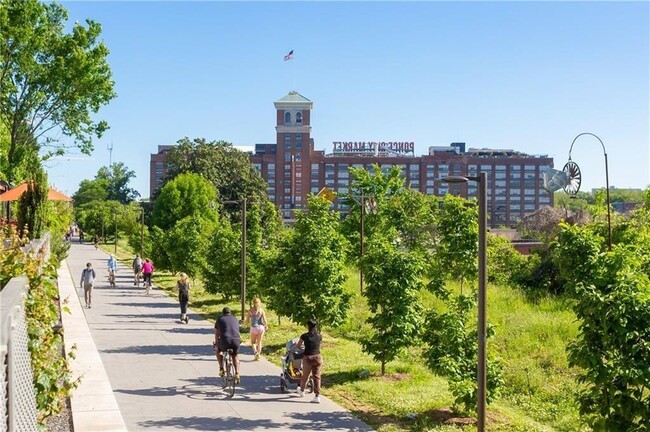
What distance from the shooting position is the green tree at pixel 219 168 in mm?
74688

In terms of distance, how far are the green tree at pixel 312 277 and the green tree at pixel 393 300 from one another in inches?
104

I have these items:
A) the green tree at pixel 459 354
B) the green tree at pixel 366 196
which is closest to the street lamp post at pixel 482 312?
the green tree at pixel 459 354

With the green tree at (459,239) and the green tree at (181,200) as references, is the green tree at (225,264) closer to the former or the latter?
the green tree at (459,239)

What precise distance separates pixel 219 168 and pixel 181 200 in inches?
423

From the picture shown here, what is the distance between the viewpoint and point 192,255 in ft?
128

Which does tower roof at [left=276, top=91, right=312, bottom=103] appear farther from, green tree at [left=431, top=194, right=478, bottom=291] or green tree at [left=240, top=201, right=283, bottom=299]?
green tree at [left=431, top=194, right=478, bottom=291]

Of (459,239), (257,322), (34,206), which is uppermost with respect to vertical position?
(34,206)

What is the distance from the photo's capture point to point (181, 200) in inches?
2616

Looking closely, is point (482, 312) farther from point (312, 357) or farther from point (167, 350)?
point (167, 350)

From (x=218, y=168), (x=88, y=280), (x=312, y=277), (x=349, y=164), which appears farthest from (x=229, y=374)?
(x=349, y=164)

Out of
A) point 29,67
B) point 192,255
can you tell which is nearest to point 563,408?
point 192,255

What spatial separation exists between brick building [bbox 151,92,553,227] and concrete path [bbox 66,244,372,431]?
121709mm

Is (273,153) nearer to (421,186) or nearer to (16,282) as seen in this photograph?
(421,186)

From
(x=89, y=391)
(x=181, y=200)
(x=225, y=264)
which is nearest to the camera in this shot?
(x=89, y=391)
